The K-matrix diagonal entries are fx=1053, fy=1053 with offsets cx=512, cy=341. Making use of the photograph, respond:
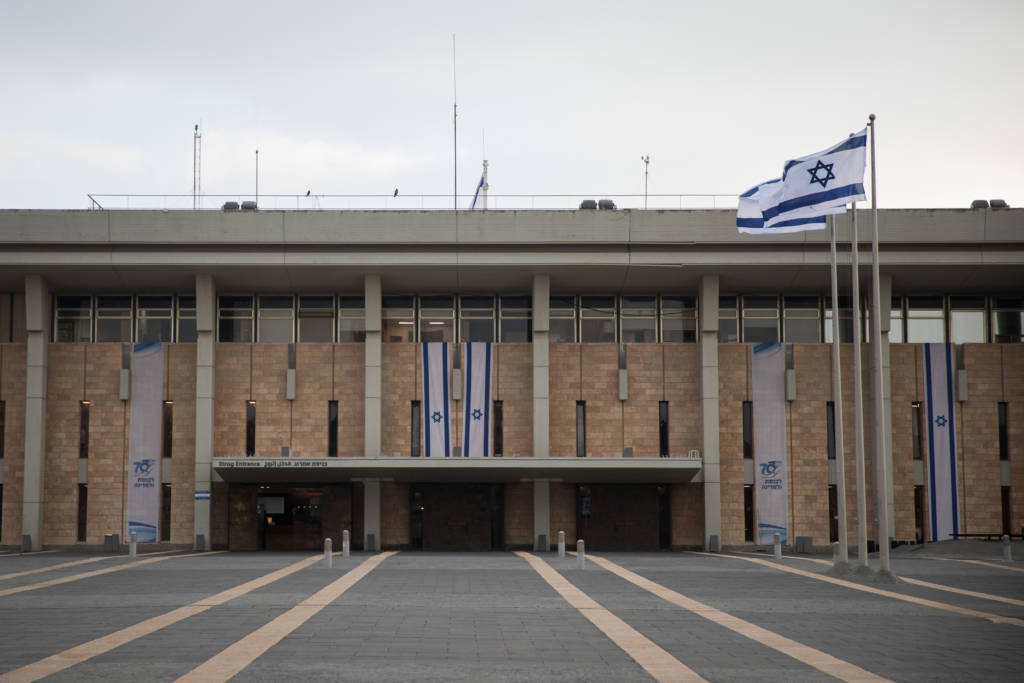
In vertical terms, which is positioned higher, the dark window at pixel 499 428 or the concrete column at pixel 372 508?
the dark window at pixel 499 428

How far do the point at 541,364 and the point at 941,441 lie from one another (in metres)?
17.9

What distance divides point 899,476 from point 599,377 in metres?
13.7

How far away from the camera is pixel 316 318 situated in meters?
47.5

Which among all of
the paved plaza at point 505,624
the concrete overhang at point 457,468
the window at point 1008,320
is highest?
the window at point 1008,320

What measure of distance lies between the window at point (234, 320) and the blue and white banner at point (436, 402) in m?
8.06

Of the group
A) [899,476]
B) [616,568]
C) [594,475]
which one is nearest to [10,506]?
[594,475]

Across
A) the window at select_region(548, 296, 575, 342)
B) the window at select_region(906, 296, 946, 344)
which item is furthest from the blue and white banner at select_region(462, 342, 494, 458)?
the window at select_region(906, 296, 946, 344)

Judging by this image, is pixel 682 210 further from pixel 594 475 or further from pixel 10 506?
pixel 10 506

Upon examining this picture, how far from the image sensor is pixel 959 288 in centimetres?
4700

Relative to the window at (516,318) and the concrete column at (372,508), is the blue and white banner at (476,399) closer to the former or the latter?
the window at (516,318)

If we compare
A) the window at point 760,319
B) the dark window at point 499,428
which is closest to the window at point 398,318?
the dark window at point 499,428

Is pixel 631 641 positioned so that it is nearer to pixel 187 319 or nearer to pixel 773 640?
pixel 773 640

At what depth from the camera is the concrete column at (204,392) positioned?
44.5 meters

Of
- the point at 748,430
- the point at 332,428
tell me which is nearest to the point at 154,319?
the point at 332,428
